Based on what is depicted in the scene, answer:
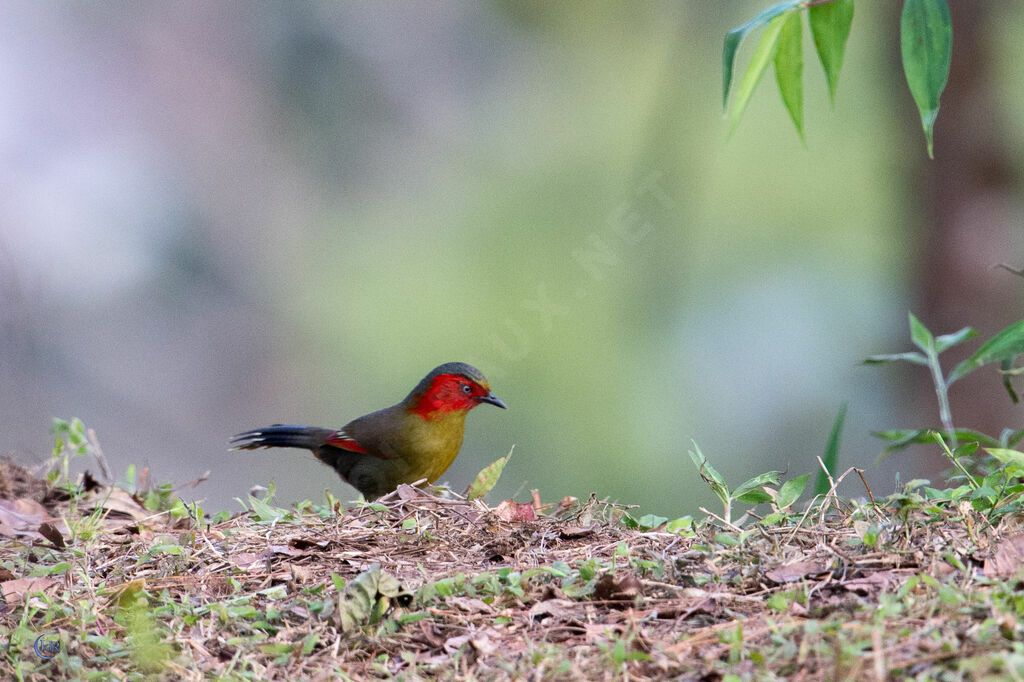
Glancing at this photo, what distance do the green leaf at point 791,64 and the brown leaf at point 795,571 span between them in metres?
1.43

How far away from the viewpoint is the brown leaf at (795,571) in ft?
7.06

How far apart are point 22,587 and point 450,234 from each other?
843 cm

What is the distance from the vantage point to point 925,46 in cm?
272

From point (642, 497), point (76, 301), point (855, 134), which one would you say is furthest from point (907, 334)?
point (76, 301)

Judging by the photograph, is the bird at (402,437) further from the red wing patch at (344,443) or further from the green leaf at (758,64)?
the green leaf at (758,64)

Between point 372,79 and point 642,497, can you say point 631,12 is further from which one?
point 642,497

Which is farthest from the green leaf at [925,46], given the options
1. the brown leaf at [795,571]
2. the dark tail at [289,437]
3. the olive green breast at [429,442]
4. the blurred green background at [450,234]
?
the blurred green background at [450,234]

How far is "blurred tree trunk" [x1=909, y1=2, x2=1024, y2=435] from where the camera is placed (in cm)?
568

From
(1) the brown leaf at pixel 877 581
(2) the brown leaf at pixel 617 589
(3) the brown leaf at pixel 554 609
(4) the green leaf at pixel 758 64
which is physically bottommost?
(1) the brown leaf at pixel 877 581

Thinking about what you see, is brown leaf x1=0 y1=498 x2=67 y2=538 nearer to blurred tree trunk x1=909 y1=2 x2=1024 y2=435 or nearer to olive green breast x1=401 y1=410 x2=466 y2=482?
olive green breast x1=401 y1=410 x2=466 y2=482

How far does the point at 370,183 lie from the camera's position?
1131cm

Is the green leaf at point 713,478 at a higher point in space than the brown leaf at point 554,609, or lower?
higher

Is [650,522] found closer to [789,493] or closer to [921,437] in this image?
[789,493]

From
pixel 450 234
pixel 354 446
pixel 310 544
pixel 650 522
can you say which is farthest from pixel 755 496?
pixel 450 234
